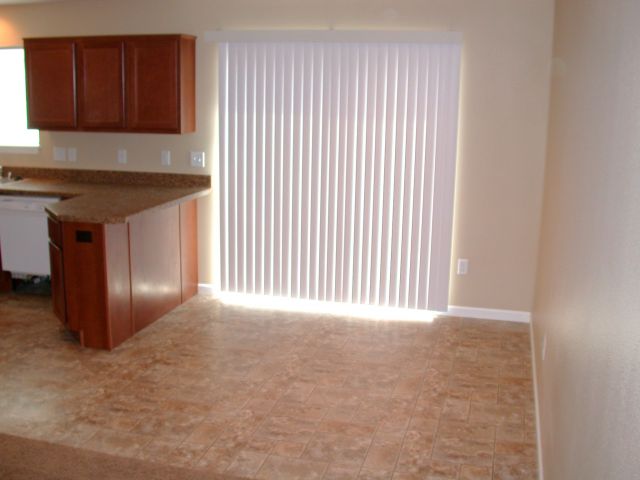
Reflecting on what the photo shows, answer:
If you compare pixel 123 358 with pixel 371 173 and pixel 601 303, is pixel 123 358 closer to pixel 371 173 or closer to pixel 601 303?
pixel 371 173

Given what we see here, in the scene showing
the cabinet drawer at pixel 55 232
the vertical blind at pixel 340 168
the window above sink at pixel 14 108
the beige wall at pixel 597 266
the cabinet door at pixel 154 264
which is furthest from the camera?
the window above sink at pixel 14 108

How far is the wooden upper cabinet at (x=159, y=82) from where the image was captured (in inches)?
202

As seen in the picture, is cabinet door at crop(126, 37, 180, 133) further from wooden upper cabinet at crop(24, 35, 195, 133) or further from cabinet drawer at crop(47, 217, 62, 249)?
cabinet drawer at crop(47, 217, 62, 249)

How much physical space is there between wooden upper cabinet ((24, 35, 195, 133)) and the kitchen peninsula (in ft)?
1.68

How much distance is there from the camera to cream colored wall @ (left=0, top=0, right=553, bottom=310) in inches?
188

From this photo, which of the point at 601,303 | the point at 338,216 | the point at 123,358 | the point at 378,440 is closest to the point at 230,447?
the point at 378,440

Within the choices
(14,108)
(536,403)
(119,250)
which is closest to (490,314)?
(536,403)

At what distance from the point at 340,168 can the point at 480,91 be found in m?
1.14

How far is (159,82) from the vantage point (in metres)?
5.18

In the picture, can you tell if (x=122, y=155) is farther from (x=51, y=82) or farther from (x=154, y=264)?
(x=154, y=264)

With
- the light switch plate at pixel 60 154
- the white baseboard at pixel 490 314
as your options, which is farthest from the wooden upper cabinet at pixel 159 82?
the white baseboard at pixel 490 314

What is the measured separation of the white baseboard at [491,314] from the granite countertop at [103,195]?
2.14 meters

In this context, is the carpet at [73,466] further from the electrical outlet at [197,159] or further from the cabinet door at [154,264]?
the electrical outlet at [197,159]

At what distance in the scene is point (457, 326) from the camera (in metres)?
4.99
